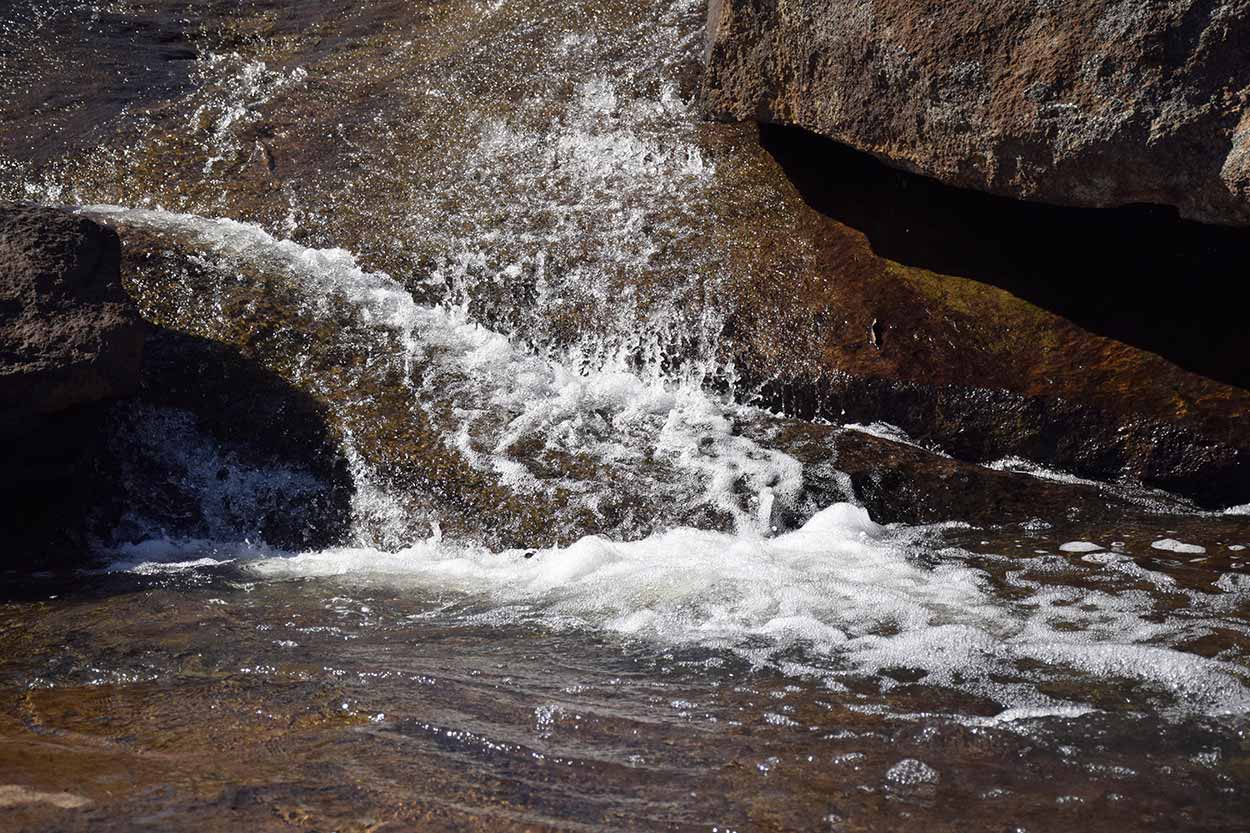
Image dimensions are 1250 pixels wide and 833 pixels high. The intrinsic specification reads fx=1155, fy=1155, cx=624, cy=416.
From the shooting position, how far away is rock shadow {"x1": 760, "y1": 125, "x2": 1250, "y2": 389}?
17.9 feet

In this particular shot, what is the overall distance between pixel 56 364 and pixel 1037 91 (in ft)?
14.1

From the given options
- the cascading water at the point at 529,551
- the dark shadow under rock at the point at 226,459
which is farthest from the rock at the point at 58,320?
the cascading water at the point at 529,551

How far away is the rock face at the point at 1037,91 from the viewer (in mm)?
4562

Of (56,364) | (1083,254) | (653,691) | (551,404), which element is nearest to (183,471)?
(56,364)

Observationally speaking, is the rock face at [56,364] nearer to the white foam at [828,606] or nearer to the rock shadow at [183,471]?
the rock shadow at [183,471]

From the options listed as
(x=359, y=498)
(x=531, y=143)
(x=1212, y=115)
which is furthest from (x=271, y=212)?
(x=1212, y=115)

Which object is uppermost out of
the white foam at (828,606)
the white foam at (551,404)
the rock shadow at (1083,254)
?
the rock shadow at (1083,254)

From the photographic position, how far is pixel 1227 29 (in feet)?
14.5

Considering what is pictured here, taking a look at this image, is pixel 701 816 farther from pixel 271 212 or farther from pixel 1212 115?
pixel 271 212

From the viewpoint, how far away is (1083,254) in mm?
5836

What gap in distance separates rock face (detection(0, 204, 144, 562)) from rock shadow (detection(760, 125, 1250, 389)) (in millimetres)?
3597

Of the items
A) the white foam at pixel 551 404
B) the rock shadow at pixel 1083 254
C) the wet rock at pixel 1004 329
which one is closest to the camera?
the white foam at pixel 551 404

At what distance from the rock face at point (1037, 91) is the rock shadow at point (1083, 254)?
1.60 ft

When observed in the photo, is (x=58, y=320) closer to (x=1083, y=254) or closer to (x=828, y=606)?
(x=828, y=606)
